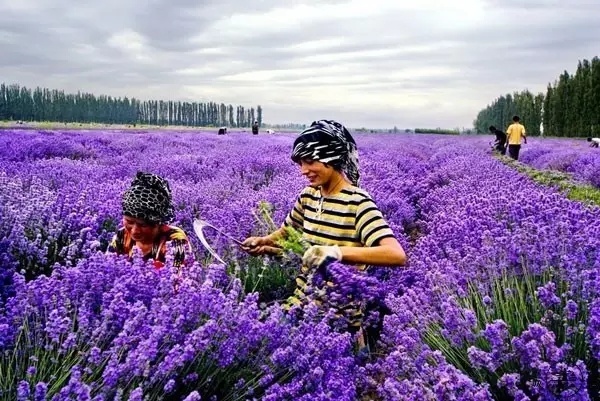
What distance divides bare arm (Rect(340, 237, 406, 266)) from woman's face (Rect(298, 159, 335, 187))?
0.44m

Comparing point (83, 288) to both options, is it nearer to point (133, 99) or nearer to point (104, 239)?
point (104, 239)

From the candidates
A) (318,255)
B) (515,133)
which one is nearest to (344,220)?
(318,255)

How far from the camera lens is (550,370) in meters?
1.64

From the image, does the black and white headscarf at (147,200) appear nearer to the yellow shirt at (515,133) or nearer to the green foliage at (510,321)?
the green foliage at (510,321)

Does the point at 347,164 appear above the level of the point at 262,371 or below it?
above

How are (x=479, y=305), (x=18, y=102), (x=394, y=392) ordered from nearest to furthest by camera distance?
(x=394, y=392) < (x=479, y=305) < (x=18, y=102)

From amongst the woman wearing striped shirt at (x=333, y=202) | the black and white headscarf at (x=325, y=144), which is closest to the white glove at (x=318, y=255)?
the woman wearing striped shirt at (x=333, y=202)

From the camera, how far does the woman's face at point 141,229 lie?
8.91 ft

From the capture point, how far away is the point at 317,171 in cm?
263

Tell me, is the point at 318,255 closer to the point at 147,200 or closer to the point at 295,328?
the point at 295,328

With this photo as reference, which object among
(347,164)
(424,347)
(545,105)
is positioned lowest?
(424,347)

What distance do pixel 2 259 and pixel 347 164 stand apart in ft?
4.81

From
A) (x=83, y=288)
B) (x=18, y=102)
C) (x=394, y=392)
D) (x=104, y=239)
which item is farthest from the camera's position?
(x=18, y=102)

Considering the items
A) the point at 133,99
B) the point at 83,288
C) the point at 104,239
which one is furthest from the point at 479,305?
the point at 133,99
